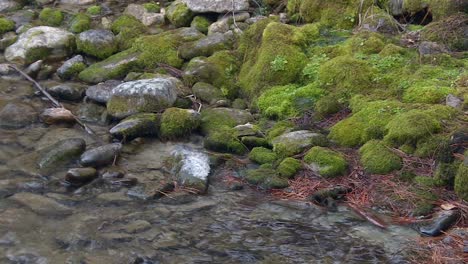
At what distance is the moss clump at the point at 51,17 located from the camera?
11227mm

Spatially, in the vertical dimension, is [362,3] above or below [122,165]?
above

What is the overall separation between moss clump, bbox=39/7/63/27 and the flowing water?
18.2ft

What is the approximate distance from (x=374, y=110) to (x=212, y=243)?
272cm

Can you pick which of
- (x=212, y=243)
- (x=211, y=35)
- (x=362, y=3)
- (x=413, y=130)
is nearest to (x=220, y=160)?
(x=212, y=243)

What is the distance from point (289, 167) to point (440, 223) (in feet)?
5.50

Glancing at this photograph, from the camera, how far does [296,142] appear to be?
6461 millimetres

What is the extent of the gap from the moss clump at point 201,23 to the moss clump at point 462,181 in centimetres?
583

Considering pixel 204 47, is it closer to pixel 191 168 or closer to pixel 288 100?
pixel 288 100

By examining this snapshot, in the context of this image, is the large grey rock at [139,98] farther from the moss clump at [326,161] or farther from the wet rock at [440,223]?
the wet rock at [440,223]

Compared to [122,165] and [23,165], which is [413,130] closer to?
[122,165]

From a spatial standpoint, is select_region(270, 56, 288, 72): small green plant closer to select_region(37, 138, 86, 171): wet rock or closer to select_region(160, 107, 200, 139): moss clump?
select_region(160, 107, 200, 139): moss clump

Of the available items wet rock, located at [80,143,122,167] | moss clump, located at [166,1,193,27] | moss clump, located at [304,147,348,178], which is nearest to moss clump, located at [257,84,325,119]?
moss clump, located at [304,147,348,178]

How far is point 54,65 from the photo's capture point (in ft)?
31.3

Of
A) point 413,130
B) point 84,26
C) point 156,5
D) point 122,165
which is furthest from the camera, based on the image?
point 156,5
